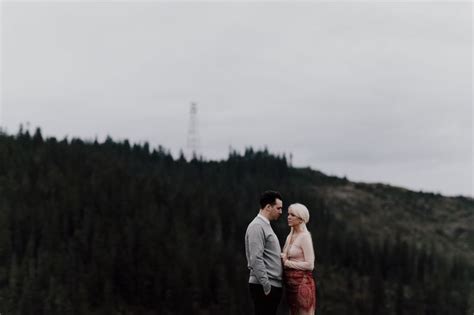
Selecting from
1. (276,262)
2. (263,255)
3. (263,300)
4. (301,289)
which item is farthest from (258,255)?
(301,289)

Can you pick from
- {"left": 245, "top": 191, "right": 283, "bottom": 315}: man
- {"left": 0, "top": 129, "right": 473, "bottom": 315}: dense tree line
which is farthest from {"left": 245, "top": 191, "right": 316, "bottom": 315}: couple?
{"left": 0, "top": 129, "right": 473, "bottom": 315}: dense tree line

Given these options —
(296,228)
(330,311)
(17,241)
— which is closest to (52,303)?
(17,241)

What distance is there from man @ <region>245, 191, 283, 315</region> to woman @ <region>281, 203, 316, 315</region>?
24 centimetres

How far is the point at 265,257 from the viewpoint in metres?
13.3

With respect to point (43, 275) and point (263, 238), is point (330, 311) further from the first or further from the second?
point (263, 238)

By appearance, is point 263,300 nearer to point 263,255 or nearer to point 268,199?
point 263,255

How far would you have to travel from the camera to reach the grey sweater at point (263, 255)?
511 inches

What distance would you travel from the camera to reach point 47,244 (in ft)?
553

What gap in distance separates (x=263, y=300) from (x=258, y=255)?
0.80 m

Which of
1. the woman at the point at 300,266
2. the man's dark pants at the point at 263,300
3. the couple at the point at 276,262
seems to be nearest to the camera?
the couple at the point at 276,262

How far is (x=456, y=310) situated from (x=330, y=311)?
29.7m

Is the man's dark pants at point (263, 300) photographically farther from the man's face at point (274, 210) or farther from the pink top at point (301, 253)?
the man's face at point (274, 210)

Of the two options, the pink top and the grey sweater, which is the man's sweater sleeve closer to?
the grey sweater

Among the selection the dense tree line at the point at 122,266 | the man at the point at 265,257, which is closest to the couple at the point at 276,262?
the man at the point at 265,257
